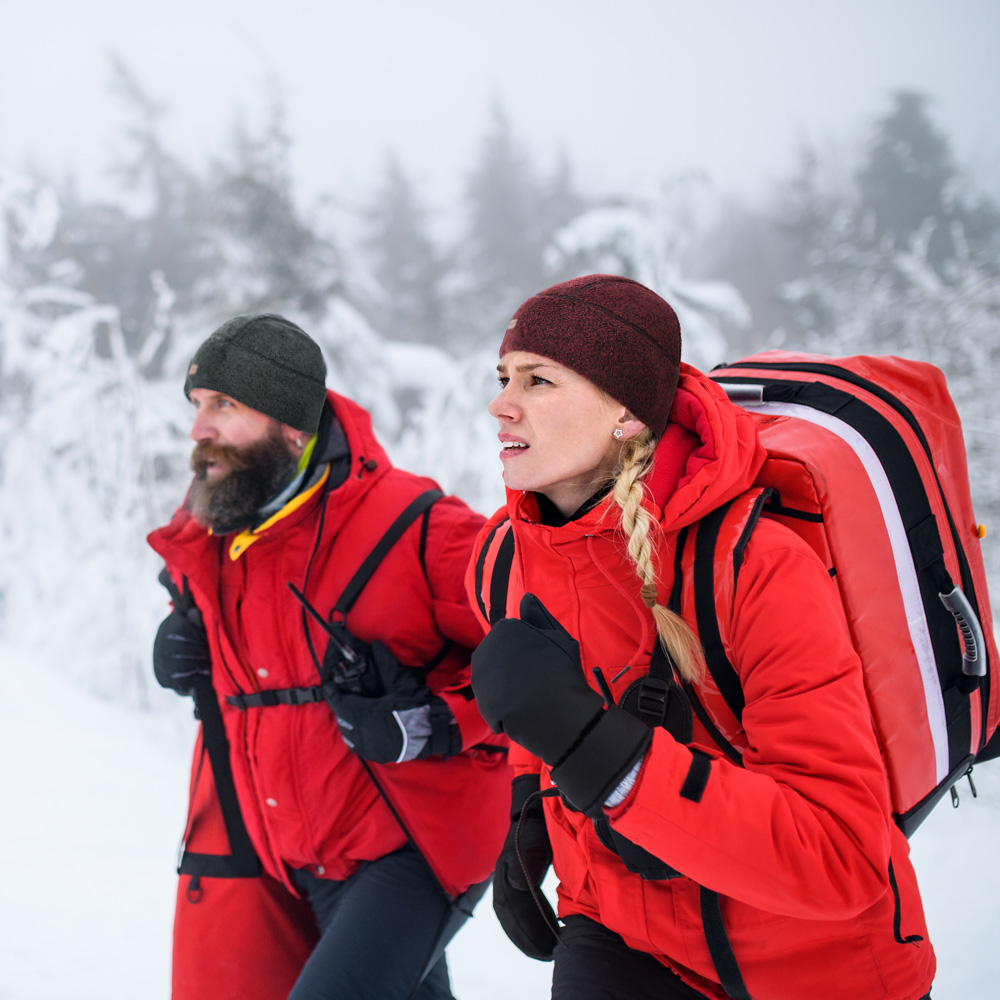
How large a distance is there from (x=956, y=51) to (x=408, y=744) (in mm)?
7285

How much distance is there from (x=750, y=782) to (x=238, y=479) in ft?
5.65

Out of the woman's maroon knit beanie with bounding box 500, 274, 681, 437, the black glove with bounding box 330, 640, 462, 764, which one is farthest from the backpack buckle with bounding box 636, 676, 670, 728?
the black glove with bounding box 330, 640, 462, 764

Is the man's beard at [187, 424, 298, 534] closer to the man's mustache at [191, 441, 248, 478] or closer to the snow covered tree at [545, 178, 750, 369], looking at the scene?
the man's mustache at [191, 441, 248, 478]

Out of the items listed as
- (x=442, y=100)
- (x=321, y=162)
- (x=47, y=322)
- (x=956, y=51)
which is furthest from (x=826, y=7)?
(x=47, y=322)

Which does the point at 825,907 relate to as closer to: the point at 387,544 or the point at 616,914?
the point at 616,914

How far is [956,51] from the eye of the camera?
5.82 metres

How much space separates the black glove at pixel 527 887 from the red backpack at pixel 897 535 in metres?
0.74

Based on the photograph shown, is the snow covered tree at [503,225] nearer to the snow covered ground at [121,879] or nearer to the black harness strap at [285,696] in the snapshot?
A: the snow covered ground at [121,879]

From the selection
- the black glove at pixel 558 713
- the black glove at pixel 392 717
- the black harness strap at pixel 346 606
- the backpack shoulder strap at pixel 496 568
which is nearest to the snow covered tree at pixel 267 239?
the black harness strap at pixel 346 606

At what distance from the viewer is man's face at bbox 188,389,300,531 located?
212cm

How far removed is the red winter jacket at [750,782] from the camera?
1012 mm

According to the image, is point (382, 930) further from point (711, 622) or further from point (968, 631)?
point (968, 631)

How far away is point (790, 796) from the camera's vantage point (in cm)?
102

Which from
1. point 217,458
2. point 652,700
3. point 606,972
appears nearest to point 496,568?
point 652,700
